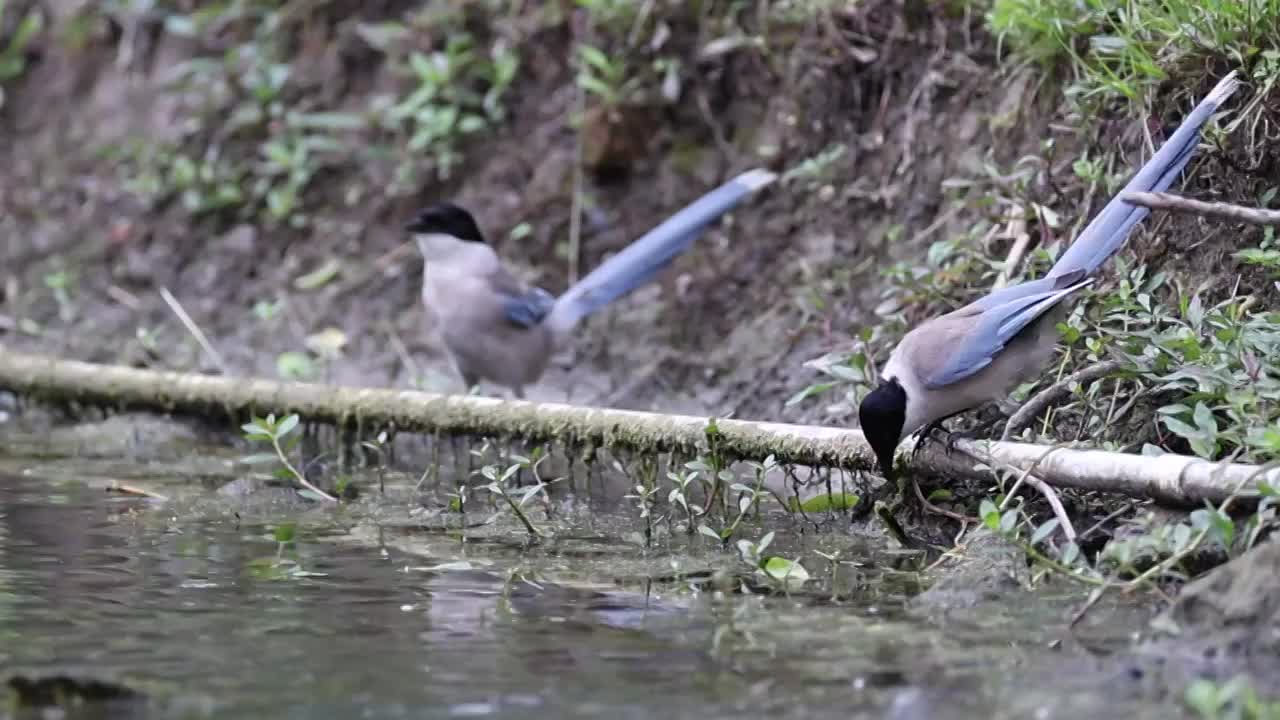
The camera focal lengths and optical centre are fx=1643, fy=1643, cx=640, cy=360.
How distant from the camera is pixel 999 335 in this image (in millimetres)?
5027

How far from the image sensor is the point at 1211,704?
9.45ft

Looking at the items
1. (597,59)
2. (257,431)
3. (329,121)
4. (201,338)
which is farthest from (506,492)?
(329,121)

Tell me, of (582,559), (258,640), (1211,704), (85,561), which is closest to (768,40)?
(582,559)

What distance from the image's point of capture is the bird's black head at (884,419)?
475cm

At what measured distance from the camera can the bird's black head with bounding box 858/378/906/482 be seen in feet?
15.6

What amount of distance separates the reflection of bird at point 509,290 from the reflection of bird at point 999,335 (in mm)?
2341

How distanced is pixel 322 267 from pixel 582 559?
5.01m

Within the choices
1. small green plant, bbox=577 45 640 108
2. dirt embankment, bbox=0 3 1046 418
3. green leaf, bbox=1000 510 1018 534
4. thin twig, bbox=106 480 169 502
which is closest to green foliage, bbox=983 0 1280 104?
dirt embankment, bbox=0 3 1046 418

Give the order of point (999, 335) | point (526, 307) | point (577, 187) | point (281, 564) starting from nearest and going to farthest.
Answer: point (281, 564), point (999, 335), point (526, 307), point (577, 187)

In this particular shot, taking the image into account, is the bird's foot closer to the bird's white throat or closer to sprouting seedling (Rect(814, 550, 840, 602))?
sprouting seedling (Rect(814, 550, 840, 602))

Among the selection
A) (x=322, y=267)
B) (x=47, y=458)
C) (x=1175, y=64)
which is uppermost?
(x=1175, y=64)

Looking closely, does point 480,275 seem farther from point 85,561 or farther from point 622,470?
point 85,561

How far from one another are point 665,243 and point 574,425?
186 cm

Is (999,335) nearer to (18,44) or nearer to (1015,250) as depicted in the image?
(1015,250)
